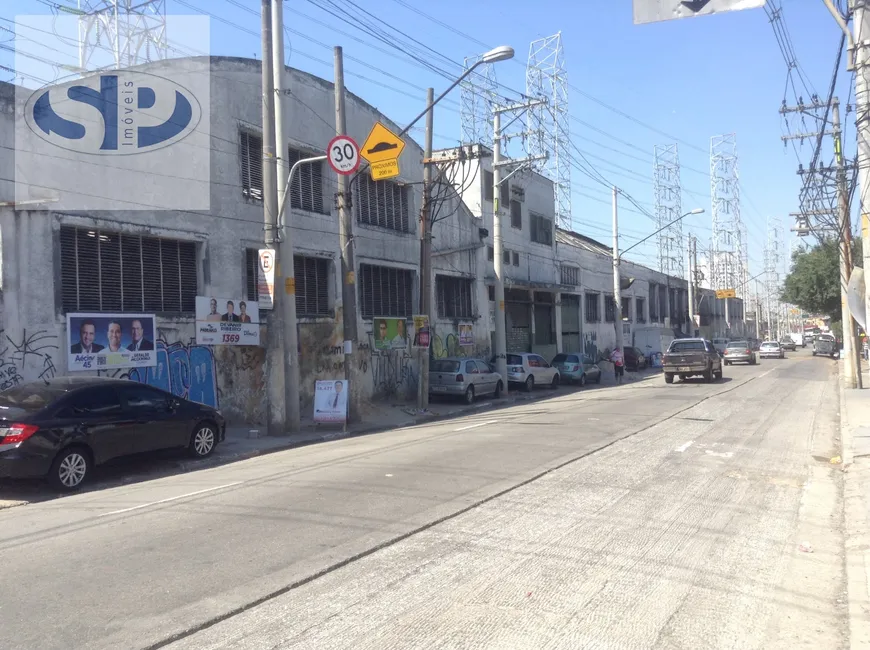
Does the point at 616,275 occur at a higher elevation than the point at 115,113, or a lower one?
lower

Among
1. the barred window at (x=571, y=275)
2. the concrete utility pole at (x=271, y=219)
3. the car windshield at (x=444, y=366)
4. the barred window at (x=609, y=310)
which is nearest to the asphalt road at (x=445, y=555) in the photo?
the concrete utility pole at (x=271, y=219)

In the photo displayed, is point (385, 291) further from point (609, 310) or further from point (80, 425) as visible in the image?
point (609, 310)

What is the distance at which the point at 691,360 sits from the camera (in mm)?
30094

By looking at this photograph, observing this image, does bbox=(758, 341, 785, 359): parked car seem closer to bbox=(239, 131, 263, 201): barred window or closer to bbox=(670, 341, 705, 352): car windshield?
bbox=(670, 341, 705, 352): car windshield

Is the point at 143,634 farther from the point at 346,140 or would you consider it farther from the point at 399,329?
the point at 399,329

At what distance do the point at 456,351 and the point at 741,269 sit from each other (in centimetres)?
8182

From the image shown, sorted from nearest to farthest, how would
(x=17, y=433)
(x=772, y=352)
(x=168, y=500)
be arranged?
(x=168, y=500) → (x=17, y=433) → (x=772, y=352)

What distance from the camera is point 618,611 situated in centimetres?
542

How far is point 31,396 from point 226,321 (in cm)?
766

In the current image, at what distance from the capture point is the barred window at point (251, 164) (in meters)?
19.6

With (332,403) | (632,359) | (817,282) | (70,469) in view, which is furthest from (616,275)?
(70,469)

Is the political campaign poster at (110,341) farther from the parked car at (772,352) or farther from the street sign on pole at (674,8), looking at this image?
the parked car at (772,352)

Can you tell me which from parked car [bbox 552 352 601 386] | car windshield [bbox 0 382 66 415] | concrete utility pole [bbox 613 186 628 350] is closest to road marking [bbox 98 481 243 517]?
car windshield [bbox 0 382 66 415]

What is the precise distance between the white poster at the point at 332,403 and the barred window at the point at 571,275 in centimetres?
2757
